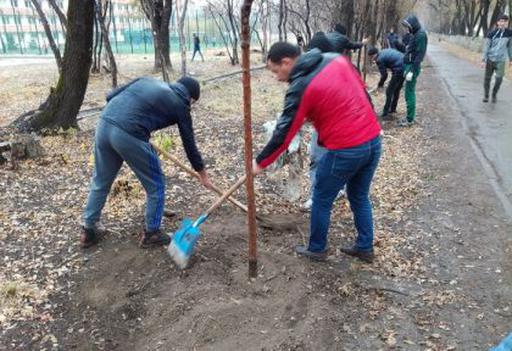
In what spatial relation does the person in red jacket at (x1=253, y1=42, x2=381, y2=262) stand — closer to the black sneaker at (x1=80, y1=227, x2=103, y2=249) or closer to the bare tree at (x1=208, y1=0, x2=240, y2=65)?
the black sneaker at (x1=80, y1=227, x2=103, y2=249)

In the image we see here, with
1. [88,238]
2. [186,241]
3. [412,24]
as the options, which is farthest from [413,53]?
[88,238]

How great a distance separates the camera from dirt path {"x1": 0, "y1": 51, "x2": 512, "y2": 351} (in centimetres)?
321

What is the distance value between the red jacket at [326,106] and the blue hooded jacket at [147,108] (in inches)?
31.0

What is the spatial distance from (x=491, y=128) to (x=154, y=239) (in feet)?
23.2

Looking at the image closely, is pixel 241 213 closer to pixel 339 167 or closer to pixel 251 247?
pixel 251 247

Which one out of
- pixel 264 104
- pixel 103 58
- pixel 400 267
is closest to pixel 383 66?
pixel 264 104

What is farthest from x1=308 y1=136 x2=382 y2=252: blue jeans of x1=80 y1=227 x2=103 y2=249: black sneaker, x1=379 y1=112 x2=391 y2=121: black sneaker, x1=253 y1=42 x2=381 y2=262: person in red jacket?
x1=379 y1=112 x2=391 y2=121: black sneaker

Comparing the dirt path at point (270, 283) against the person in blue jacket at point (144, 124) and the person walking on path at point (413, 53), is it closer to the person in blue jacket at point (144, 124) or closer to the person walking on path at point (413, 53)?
the person in blue jacket at point (144, 124)

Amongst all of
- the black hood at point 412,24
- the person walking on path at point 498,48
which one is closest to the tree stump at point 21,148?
the black hood at point 412,24

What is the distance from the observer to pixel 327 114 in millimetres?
3395

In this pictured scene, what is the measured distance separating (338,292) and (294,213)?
1479 mm

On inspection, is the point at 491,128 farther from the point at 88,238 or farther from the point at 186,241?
the point at 88,238

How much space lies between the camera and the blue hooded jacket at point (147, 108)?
12.2 ft

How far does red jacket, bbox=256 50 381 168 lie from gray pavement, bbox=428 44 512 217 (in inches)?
103
